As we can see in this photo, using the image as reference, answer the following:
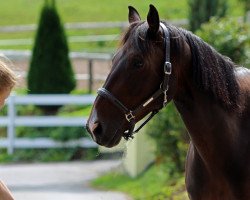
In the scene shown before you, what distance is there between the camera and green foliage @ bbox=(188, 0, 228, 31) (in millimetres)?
16438

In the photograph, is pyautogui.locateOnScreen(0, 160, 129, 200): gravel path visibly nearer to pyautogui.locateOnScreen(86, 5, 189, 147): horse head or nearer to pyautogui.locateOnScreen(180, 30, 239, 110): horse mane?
pyautogui.locateOnScreen(180, 30, 239, 110): horse mane

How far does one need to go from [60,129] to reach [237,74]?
10.6 meters

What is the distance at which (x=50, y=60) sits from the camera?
1750 centimetres

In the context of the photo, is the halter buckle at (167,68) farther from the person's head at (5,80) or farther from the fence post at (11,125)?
the fence post at (11,125)

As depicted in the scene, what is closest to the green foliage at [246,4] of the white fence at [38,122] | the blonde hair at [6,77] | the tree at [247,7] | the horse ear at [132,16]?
the tree at [247,7]

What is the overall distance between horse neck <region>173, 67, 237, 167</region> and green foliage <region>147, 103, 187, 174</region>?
5003 mm

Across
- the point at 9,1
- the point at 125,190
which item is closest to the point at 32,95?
the point at 125,190

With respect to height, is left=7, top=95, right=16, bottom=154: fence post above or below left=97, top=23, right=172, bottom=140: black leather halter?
below

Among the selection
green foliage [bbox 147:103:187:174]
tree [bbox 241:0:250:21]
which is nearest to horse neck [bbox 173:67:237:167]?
green foliage [bbox 147:103:187:174]

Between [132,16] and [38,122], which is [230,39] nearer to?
[132,16]

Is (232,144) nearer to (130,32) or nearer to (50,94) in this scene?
(130,32)

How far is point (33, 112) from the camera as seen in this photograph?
682 inches

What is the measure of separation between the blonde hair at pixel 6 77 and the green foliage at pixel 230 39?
6.01 metres

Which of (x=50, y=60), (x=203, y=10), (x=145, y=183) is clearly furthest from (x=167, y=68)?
(x=50, y=60)
